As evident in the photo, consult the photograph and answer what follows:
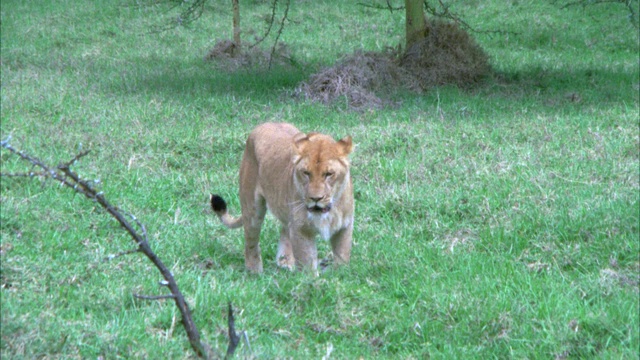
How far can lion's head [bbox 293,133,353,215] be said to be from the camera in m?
5.43

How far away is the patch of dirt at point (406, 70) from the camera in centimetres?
1142

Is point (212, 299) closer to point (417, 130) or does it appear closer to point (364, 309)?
point (364, 309)

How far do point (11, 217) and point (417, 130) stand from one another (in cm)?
464

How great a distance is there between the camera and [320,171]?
5434 mm

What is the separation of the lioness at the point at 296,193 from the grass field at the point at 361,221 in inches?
8.9

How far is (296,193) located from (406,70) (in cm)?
716

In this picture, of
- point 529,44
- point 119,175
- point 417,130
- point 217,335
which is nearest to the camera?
point 217,335

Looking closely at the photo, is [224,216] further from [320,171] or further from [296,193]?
[320,171]

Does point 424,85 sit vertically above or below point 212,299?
below

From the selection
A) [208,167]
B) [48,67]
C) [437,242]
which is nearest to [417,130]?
[208,167]

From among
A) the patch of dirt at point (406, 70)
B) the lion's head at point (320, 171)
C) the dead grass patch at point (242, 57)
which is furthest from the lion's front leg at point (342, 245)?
the dead grass patch at point (242, 57)

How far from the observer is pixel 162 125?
32.3ft

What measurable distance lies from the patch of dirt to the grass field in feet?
1.25

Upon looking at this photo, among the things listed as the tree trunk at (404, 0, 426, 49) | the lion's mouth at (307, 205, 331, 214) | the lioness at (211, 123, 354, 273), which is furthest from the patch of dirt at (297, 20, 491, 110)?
the lion's mouth at (307, 205, 331, 214)
